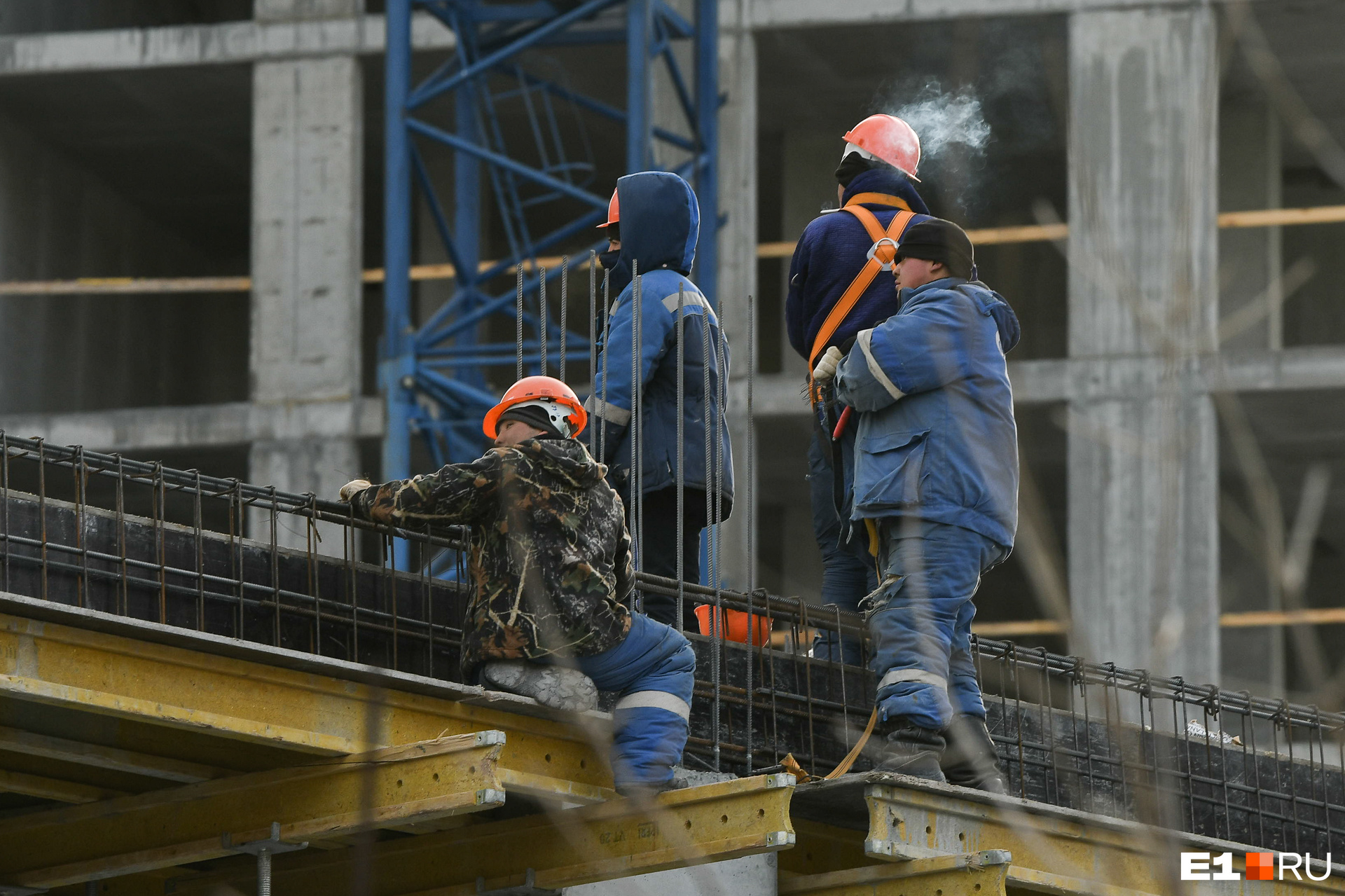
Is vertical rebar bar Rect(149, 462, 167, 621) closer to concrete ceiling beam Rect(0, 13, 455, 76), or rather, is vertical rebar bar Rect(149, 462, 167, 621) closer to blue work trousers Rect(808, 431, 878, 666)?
blue work trousers Rect(808, 431, 878, 666)

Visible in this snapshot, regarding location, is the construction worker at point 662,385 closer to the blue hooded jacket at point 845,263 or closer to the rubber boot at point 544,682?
the blue hooded jacket at point 845,263

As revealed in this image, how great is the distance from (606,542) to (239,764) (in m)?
1.43

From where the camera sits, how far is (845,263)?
863 centimetres

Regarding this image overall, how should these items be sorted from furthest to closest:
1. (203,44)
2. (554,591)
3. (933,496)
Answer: (203,44) → (933,496) → (554,591)

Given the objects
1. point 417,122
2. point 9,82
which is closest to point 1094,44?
point 417,122

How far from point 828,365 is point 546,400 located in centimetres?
116

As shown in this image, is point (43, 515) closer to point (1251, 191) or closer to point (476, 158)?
point (476, 158)

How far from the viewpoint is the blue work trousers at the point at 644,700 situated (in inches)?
281

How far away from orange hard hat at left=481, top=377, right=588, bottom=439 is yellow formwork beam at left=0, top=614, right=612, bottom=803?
914 mm

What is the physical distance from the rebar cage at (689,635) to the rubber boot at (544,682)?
2.05ft

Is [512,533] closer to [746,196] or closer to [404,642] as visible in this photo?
[404,642]

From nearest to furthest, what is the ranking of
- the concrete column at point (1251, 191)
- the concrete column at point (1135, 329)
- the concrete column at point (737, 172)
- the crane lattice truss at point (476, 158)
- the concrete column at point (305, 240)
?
the concrete column at point (1135, 329), the crane lattice truss at point (476, 158), the concrete column at point (737, 172), the concrete column at point (305, 240), the concrete column at point (1251, 191)

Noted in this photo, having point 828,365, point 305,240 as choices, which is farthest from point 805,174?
point 828,365

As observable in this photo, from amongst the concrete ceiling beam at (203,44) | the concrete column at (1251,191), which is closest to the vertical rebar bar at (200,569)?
the concrete ceiling beam at (203,44)
